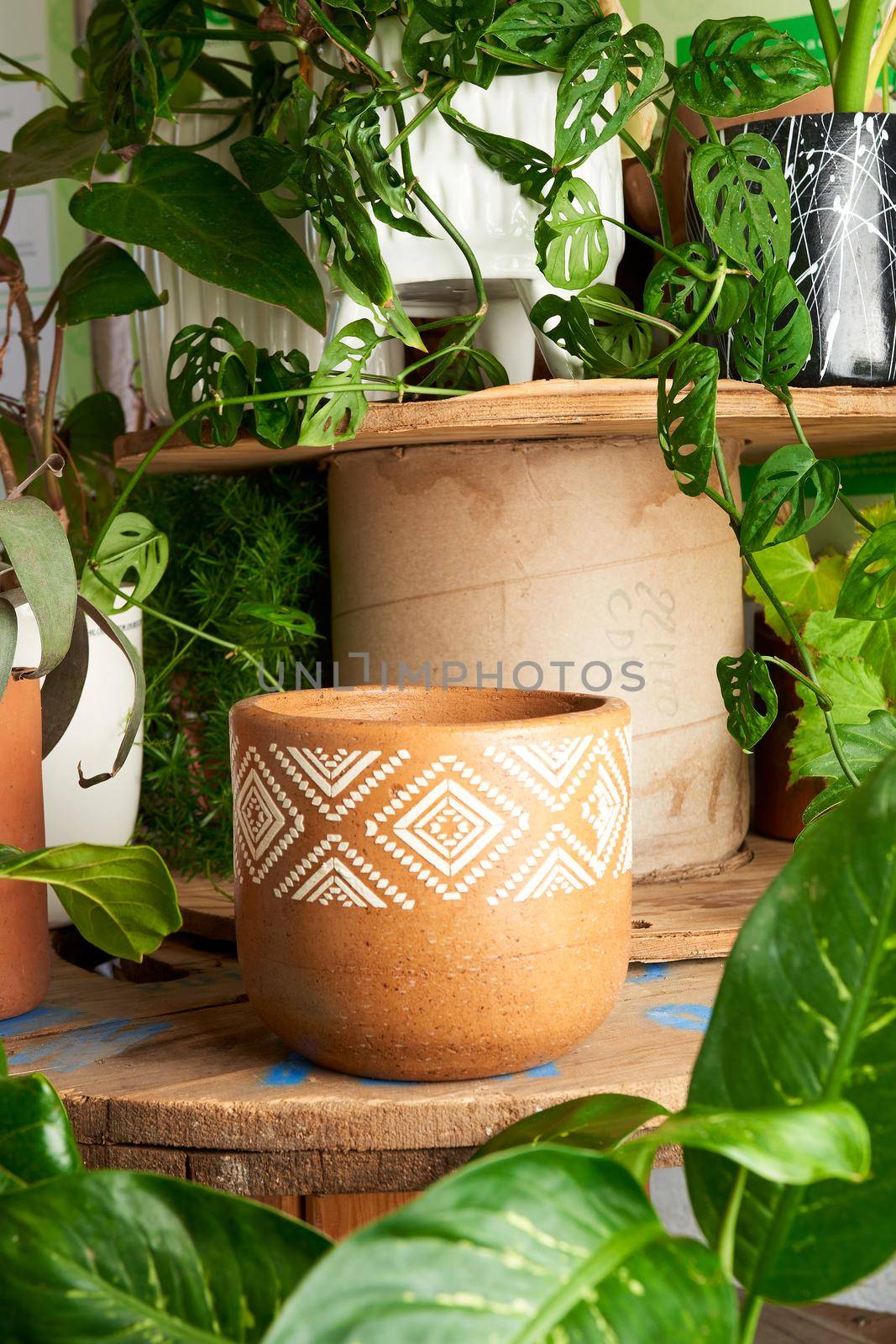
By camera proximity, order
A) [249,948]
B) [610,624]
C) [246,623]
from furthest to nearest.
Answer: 1. [246,623]
2. [610,624]
3. [249,948]

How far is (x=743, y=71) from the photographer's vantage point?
22.4 inches

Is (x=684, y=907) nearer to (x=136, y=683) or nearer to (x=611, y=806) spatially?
(x=611, y=806)

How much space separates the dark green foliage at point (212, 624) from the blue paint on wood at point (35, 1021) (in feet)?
0.75

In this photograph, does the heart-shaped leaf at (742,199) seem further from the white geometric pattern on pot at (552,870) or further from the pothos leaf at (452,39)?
the white geometric pattern on pot at (552,870)

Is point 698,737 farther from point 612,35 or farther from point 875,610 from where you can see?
point 612,35

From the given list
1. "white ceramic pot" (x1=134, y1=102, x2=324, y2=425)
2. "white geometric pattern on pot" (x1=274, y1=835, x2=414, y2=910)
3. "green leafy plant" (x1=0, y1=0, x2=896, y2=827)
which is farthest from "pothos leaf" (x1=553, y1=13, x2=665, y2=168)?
"white geometric pattern on pot" (x1=274, y1=835, x2=414, y2=910)

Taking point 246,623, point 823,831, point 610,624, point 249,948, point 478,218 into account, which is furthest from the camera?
point 246,623

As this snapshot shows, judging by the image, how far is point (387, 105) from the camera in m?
0.59

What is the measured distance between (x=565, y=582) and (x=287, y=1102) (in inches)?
15.1

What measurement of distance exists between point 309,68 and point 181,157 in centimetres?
9

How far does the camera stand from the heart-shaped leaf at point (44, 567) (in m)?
0.54

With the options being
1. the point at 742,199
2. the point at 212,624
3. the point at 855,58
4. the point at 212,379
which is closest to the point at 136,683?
the point at 212,379

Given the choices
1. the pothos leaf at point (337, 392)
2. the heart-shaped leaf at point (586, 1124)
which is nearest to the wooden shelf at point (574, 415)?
the pothos leaf at point (337, 392)

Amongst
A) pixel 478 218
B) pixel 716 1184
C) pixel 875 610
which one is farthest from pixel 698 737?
pixel 716 1184
